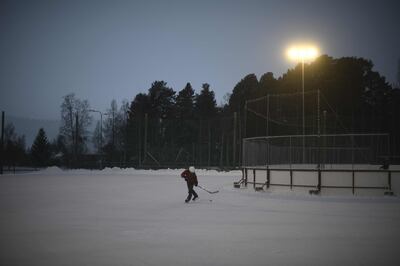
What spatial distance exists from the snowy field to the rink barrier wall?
231cm

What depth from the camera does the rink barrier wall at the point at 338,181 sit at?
719 inches

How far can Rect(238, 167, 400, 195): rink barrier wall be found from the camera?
18250 millimetres

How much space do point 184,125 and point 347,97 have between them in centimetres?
2400

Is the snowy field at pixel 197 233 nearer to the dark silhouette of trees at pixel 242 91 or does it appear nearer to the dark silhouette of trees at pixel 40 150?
the dark silhouette of trees at pixel 242 91

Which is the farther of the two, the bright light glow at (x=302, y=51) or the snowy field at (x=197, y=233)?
the bright light glow at (x=302, y=51)

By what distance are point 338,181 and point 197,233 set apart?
1145 centimetres

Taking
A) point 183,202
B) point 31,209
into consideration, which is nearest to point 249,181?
point 183,202

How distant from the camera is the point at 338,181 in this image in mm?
18844

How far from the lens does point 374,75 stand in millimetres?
57062

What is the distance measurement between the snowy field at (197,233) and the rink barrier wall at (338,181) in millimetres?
2309

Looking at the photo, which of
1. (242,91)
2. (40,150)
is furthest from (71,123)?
(242,91)

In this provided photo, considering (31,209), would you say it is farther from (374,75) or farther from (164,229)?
(374,75)

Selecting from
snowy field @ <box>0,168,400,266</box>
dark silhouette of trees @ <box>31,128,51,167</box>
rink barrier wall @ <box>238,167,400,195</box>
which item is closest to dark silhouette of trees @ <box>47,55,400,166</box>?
dark silhouette of trees @ <box>31,128,51,167</box>

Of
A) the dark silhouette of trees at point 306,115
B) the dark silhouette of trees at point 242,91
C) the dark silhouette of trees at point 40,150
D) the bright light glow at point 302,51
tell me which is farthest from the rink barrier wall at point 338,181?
the dark silhouette of trees at point 40,150
